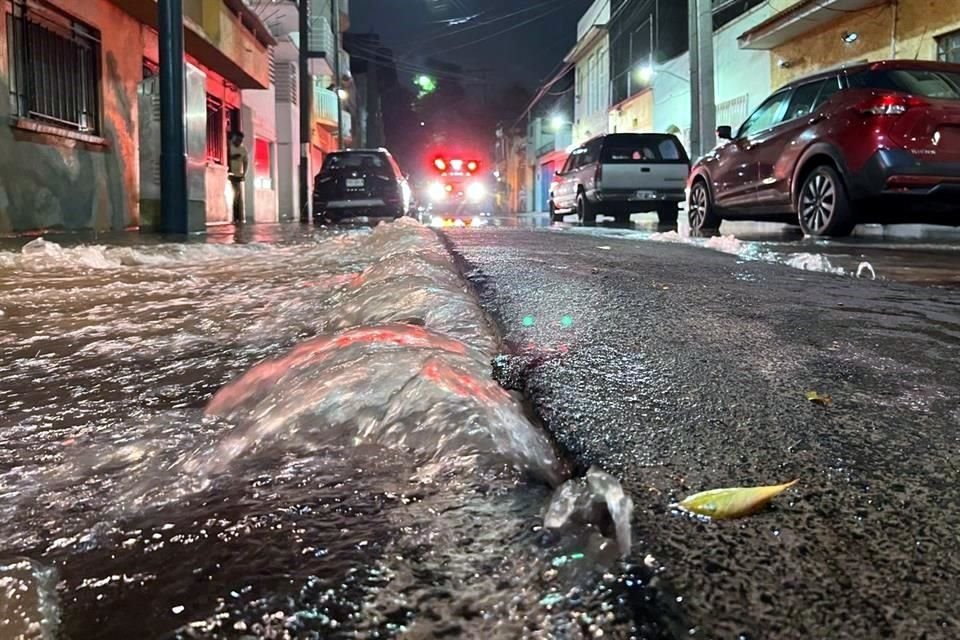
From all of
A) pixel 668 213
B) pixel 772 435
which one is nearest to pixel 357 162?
pixel 668 213

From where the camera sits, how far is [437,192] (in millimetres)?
45250

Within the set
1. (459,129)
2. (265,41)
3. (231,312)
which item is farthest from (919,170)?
(459,129)

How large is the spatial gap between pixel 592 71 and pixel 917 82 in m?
32.2

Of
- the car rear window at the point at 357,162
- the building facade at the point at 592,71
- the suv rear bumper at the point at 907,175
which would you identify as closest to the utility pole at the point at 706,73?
the car rear window at the point at 357,162

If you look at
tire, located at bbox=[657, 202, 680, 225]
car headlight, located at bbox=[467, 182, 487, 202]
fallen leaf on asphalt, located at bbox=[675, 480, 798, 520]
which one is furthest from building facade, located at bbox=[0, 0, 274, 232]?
car headlight, located at bbox=[467, 182, 487, 202]

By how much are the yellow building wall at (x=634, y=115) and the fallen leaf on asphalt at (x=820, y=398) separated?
91.6 ft

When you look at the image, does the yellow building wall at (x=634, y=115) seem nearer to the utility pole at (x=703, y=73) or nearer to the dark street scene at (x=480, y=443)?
the utility pole at (x=703, y=73)

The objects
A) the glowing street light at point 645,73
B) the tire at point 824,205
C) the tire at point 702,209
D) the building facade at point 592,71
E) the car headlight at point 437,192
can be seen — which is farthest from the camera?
the car headlight at point 437,192

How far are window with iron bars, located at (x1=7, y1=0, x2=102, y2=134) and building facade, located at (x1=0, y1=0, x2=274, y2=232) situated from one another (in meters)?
0.01

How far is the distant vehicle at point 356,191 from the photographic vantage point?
1602 centimetres

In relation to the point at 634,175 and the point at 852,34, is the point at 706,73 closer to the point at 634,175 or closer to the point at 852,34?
the point at 634,175

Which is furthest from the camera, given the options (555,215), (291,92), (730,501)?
(291,92)

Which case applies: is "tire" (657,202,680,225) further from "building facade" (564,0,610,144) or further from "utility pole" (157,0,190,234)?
"building facade" (564,0,610,144)

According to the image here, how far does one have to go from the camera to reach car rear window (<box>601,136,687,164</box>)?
15156mm
